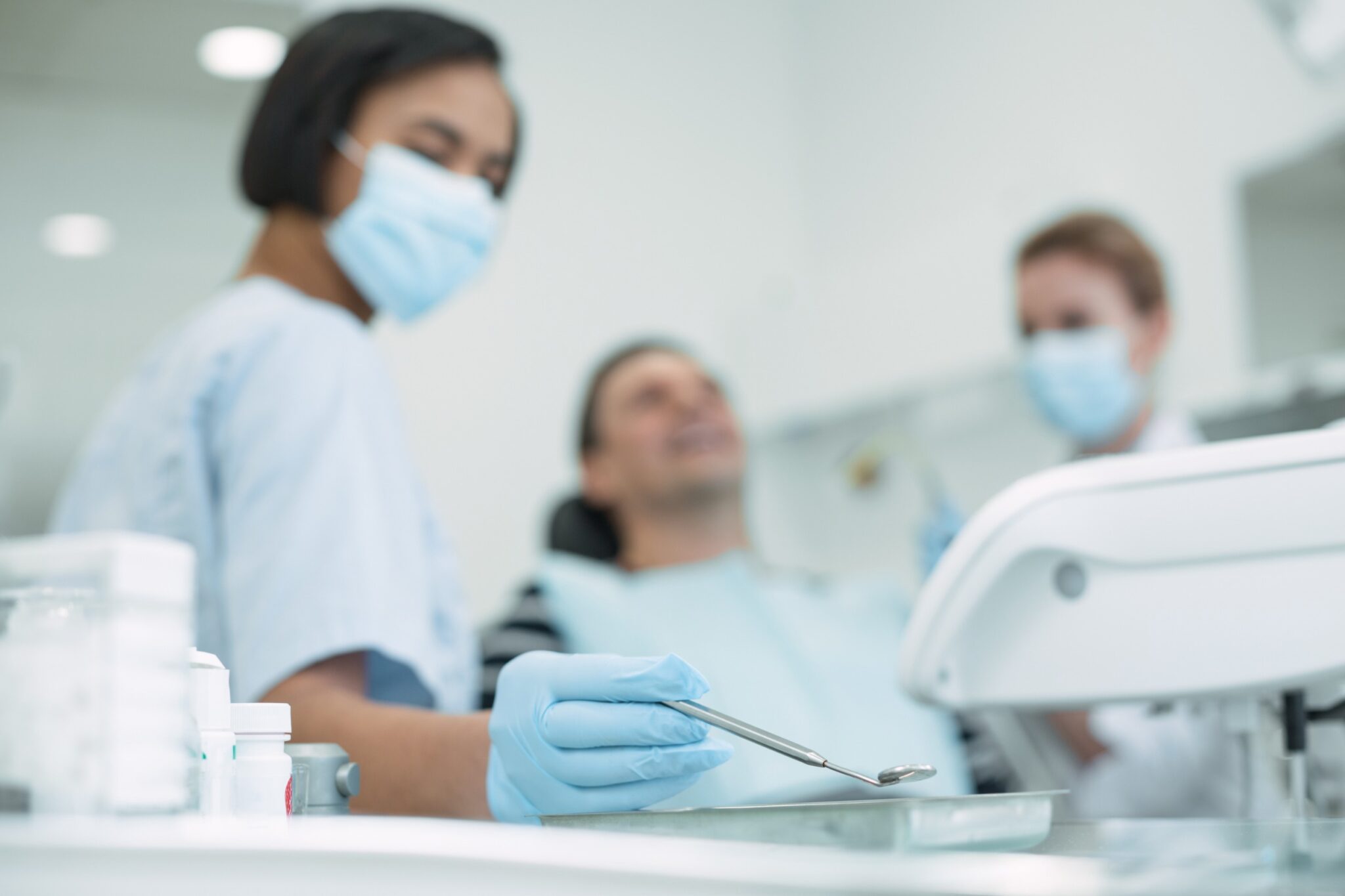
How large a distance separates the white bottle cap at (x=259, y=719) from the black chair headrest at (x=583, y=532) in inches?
65.5

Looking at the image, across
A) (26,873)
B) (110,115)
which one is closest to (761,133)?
(110,115)

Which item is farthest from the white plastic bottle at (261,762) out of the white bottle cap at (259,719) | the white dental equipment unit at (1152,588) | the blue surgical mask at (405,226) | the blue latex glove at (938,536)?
the blue latex glove at (938,536)

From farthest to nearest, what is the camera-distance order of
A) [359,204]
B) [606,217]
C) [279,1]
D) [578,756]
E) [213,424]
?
1. [606,217]
2. [279,1]
3. [359,204]
4. [213,424]
5. [578,756]

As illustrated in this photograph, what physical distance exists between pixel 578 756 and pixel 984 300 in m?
2.12

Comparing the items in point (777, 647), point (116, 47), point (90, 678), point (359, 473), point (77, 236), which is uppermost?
point (116, 47)

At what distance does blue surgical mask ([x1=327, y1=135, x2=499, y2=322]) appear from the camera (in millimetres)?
1410

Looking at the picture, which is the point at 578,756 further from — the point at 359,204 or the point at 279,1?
the point at 279,1

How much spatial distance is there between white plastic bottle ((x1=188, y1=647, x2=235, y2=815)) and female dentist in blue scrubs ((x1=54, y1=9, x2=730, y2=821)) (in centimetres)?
16

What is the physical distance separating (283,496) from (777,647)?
0.93 meters

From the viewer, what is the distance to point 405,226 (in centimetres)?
143

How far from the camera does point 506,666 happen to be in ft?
2.44

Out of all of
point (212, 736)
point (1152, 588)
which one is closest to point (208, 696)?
point (212, 736)

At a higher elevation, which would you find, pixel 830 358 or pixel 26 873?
pixel 830 358

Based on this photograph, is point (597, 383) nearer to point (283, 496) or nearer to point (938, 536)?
point (938, 536)
